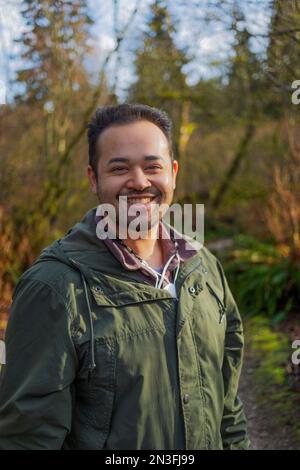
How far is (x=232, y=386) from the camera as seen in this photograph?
2049 millimetres

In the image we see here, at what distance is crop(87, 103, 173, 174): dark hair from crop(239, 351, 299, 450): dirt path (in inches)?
118

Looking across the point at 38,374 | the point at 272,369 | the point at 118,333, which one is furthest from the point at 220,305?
the point at 272,369

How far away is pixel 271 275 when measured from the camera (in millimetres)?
7062

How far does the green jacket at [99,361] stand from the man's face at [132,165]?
171 mm

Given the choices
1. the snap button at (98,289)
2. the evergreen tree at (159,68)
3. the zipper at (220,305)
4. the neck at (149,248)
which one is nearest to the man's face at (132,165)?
the neck at (149,248)

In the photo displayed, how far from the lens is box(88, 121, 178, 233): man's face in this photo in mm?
1775

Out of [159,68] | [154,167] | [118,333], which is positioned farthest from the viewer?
[159,68]

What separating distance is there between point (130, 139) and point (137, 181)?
154 millimetres

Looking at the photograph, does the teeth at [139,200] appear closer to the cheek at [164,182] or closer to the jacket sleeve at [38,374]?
the cheek at [164,182]

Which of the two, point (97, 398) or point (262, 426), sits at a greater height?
point (97, 398)

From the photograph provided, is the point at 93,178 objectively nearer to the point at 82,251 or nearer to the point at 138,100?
the point at 82,251

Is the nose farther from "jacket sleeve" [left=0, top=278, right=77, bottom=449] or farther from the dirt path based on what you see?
the dirt path
